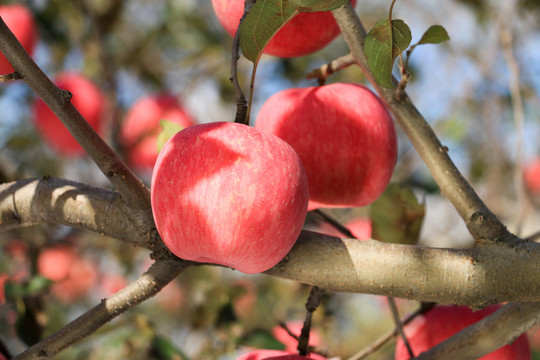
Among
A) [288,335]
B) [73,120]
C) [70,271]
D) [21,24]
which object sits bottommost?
[288,335]

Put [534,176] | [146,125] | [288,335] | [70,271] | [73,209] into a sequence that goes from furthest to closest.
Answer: [534,176] → [70,271] → [146,125] → [288,335] → [73,209]

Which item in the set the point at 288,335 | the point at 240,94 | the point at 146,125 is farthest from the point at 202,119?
the point at 240,94

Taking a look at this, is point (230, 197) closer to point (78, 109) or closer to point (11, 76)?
point (11, 76)

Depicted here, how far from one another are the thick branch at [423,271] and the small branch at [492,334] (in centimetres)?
6

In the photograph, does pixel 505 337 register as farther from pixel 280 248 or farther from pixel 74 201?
pixel 74 201

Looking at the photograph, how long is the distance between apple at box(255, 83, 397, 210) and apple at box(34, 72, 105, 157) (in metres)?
1.22

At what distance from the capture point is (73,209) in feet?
1.80

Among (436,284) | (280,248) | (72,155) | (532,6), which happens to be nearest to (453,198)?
(436,284)

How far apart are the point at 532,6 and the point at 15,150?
182 centimetres

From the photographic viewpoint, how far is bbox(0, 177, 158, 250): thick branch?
20.5 inches

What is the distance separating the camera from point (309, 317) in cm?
60

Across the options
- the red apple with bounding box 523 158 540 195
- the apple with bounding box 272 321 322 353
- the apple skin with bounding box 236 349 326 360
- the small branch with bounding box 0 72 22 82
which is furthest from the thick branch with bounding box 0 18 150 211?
the red apple with bounding box 523 158 540 195

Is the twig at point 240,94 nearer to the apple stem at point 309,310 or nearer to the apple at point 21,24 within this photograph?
the apple stem at point 309,310

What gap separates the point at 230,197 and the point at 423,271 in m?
0.19
